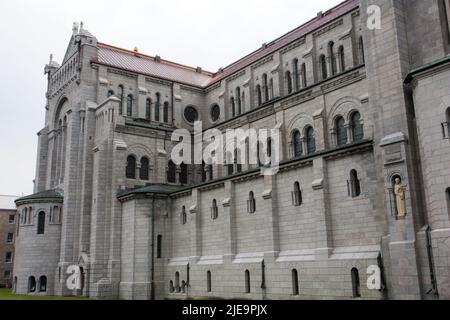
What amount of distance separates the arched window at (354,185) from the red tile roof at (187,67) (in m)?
18.3

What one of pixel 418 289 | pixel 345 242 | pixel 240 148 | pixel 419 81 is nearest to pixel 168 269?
pixel 240 148

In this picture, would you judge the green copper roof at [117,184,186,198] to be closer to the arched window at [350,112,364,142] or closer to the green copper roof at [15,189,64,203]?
the green copper roof at [15,189,64,203]

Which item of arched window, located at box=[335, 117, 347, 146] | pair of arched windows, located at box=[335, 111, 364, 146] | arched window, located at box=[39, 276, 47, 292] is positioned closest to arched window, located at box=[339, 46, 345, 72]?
arched window, located at box=[335, 117, 347, 146]

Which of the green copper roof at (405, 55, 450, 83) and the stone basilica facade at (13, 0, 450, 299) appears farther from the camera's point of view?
the stone basilica facade at (13, 0, 450, 299)

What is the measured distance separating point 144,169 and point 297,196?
20510mm

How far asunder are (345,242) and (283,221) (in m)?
5.02

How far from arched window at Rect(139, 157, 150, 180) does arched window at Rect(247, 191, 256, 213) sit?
612 inches

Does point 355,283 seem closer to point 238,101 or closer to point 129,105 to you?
point 238,101

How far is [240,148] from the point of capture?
1698 inches

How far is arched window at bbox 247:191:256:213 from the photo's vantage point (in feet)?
108

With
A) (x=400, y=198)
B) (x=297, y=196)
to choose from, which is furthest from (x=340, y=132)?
(x=400, y=198)
